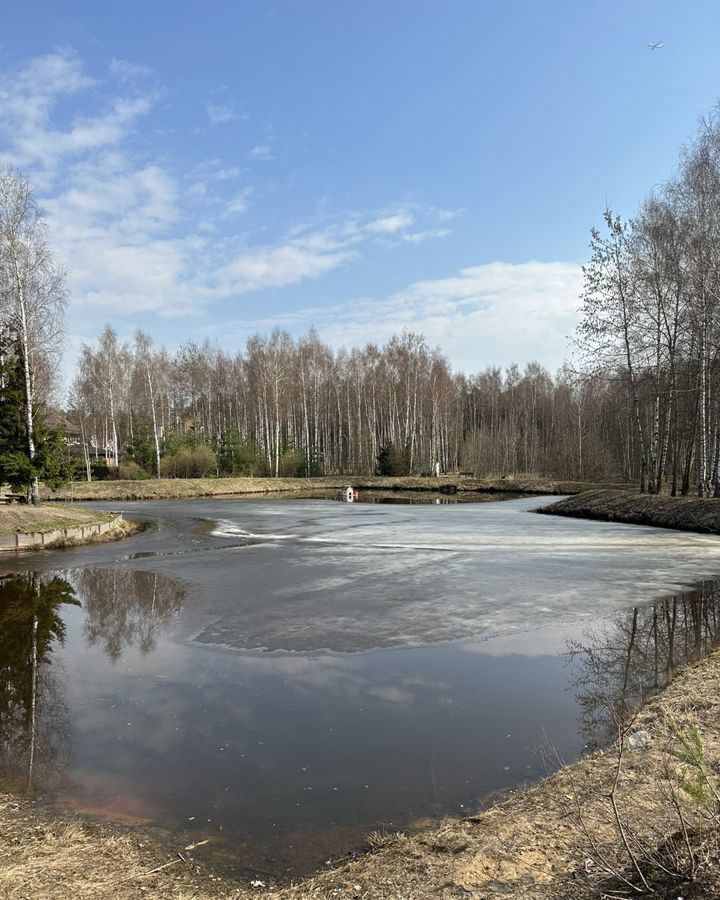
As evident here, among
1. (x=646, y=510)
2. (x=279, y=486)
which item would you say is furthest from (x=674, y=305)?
(x=279, y=486)

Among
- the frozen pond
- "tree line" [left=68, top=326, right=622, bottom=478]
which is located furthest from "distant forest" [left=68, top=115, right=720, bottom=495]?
the frozen pond

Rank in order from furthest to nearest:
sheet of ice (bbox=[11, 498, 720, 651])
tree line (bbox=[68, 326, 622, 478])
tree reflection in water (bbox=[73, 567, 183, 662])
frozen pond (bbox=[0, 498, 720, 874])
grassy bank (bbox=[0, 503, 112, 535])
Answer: tree line (bbox=[68, 326, 622, 478]), grassy bank (bbox=[0, 503, 112, 535]), sheet of ice (bbox=[11, 498, 720, 651]), tree reflection in water (bbox=[73, 567, 183, 662]), frozen pond (bbox=[0, 498, 720, 874])

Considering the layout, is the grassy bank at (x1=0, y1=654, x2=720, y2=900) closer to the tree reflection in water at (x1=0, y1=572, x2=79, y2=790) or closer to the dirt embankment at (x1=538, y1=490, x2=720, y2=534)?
the tree reflection in water at (x1=0, y1=572, x2=79, y2=790)

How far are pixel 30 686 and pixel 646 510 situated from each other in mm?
22244

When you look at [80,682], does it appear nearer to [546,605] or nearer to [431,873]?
[431,873]

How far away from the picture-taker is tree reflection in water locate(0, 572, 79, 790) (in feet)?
16.8

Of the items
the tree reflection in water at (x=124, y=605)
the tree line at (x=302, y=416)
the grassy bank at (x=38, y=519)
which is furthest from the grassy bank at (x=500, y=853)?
the tree line at (x=302, y=416)

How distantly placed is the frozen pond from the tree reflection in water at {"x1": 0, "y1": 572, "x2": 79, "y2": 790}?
4cm

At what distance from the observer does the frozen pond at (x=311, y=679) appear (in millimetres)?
4379

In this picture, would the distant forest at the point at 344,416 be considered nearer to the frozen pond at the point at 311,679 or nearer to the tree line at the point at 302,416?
the tree line at the point at 302,416

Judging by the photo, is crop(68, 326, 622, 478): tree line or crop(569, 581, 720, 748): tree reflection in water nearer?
crop(569, 581, 720, 748): tree reflection in water

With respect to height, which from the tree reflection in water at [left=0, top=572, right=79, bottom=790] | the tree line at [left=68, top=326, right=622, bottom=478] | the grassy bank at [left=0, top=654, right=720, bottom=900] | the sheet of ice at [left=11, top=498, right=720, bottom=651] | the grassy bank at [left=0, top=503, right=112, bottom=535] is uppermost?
the tree line at [left=68, top=326, right=622, bottom=478]

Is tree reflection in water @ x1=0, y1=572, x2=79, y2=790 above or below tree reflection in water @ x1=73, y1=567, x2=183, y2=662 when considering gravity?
above

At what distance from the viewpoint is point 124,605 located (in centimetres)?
1099
